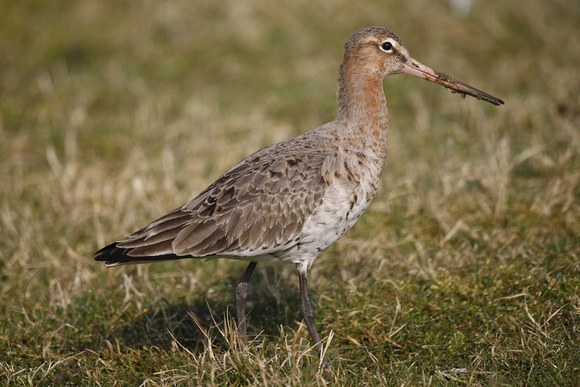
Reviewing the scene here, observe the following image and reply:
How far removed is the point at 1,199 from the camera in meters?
8.36

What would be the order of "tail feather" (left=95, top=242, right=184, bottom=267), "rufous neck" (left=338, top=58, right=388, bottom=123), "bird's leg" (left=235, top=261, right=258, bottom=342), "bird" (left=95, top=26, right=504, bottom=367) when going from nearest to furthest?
1. "tail feather" (left=95, top=242, right=184, bottom=267)
2. "bird" (left=95, top=26, right=504, bottom=367)
3. "bird's leg" (left=235, top=261, right=258, bottom=342)
4. "rufous neck" (left=338, top=58, right=388, bottom=123)

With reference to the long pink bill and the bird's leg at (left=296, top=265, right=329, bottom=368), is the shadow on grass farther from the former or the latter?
the long pink bill

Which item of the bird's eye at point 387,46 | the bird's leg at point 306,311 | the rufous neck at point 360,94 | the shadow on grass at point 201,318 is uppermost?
the bird's eye at point 387,46

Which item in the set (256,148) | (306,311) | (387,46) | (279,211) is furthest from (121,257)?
(256,148)

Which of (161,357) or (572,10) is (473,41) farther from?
(161,357)

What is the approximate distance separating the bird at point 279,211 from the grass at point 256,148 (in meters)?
0.63

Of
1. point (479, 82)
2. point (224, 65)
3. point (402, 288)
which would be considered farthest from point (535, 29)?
point (402, 288)

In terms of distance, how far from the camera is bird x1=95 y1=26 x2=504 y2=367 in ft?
16.9

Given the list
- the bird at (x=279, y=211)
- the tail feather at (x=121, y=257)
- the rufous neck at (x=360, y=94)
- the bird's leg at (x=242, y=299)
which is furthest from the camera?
the rufous neck at (x=360, y=94)

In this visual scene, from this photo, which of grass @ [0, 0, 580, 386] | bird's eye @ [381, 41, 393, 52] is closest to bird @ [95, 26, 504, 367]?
grass @ [0, 0, 580, 386]

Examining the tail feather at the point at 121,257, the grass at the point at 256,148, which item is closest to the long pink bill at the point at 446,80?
the grass at the point at 256,148

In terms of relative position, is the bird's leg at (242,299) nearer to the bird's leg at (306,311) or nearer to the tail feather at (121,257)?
the bird's leg at (306,311)

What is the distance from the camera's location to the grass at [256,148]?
526 cm

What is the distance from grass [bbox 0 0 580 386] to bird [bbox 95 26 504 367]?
634 mm
